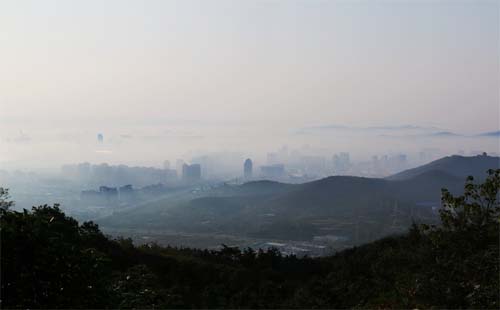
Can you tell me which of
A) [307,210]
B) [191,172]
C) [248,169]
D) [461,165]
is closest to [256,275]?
[307,210]

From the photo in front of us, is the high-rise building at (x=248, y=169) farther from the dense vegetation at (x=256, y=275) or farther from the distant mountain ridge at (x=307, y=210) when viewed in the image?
the dense vegetation at (x=256, y=275)

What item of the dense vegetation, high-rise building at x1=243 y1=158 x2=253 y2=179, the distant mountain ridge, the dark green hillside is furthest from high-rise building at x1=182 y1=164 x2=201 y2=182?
the dense vegetation

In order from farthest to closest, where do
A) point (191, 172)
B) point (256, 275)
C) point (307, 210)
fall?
point (191, 172)
point (307, 210)
point (256, 275)

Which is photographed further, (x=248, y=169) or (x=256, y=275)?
(x=248, y=169)

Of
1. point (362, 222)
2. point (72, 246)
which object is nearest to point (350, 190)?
point (362, 222)

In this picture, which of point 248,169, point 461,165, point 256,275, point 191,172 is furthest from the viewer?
point 461,165

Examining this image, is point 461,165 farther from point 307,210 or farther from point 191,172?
point 191,172

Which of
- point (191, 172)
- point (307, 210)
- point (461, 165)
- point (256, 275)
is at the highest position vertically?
point (461, 165)

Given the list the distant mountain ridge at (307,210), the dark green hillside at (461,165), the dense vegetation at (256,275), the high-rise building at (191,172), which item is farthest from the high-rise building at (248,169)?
the dense vegetation at (256,275)

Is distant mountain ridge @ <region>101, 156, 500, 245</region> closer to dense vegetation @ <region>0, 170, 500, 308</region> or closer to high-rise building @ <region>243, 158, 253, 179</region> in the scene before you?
high-rise building @ <region>243, 158, 253, 179</region>
